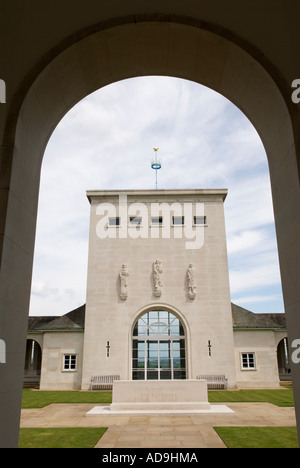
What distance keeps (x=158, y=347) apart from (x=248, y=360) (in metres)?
6.72

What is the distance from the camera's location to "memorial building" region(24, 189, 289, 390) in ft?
85.3

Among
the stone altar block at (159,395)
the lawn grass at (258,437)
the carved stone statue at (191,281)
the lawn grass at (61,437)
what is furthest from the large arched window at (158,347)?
the lawn grass at (258,437)

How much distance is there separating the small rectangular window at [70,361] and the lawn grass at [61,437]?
1545 centimetres

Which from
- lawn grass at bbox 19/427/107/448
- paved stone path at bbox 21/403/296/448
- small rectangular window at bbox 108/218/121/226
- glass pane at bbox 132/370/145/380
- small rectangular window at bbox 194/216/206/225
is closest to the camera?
lawn grass at bbox 19/427/107/448

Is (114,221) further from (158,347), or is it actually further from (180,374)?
(180,374)

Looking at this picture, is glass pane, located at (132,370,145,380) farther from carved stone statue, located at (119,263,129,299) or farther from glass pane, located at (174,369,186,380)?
carved stone statue, located at (119,263,129,299)

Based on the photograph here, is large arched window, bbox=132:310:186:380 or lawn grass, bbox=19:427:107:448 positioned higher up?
large arched window, bbox=132:310:186:380

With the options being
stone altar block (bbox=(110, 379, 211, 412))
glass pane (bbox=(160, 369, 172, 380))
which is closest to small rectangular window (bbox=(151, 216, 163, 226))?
glass pane (bbox=(160, 369, 172, 380))

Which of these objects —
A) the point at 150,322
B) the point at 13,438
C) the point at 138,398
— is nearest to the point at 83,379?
the point at 150,322

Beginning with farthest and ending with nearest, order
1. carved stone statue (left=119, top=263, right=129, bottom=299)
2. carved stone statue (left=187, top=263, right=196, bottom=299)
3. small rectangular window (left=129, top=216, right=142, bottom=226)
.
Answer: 1. small rectangular window (left=129, top=216, right=142, bottom=226)
2. carved stone statue (left=119, top=263, right=129, bottom=299)
3. carved stone statue (left=187, top=263, right=196, bottom=299)

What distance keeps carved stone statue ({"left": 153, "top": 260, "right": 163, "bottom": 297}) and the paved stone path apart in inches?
439

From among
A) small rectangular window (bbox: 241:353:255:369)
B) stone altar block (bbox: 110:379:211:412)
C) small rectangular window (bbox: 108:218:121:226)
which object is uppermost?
small rectangular window (bbox: 108:218:121:226)
